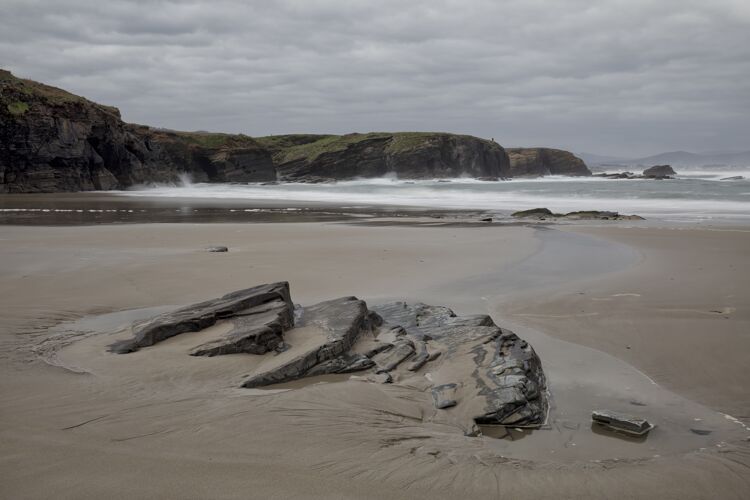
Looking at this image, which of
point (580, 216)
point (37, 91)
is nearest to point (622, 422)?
point (580, 216)

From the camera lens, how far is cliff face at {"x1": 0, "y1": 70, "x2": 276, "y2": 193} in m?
43.5

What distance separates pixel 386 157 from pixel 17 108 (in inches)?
2140

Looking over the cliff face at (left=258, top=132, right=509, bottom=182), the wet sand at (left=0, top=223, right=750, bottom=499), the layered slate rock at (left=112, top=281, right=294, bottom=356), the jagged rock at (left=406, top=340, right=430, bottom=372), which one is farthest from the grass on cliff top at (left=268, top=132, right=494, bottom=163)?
the jagged rock at (left=406, top=340, right=430, bottom=372)

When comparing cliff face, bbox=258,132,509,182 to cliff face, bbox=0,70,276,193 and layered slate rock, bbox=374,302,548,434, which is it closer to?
cliff face, bbox=0,70,276,193

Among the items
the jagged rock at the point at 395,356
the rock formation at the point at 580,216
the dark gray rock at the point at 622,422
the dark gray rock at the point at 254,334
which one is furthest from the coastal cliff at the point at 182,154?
the dark gray rock at the point at 622,422

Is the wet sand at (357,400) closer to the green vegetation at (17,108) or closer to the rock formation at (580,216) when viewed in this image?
the rock formation at (580,216)

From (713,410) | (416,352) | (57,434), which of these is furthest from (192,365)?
(713,410)

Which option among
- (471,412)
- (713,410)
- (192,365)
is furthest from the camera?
(192,365)

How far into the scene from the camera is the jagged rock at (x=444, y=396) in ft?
12.5

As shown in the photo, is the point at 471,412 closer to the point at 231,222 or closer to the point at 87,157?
the point at 231,222

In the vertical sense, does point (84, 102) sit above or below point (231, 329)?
above

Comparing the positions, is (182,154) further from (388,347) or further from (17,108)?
(388,347)

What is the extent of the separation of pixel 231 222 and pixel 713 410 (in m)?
16.3

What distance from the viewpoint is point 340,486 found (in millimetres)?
2680
